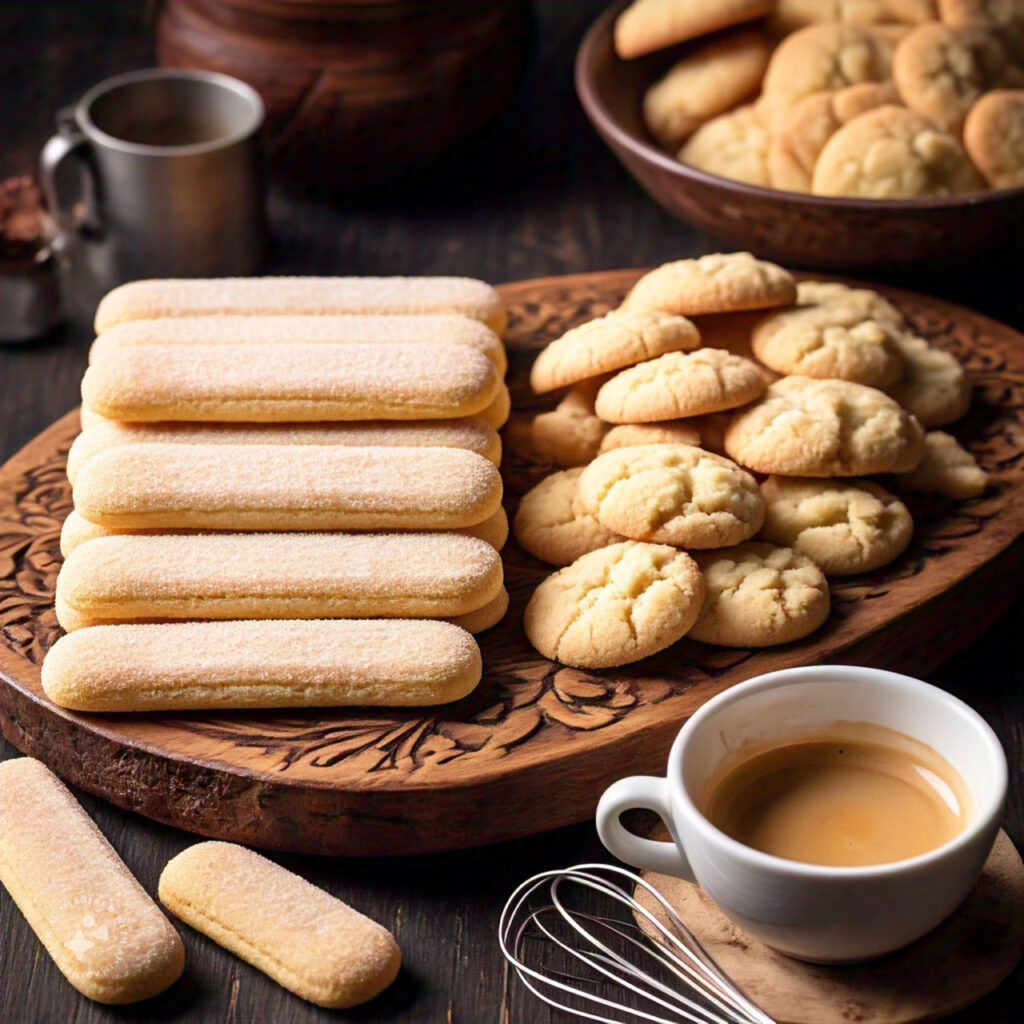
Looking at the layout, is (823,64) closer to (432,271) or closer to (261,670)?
(432,271)

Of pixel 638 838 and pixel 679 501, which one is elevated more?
pixel 679 501

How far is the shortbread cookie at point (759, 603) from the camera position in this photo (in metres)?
1.58

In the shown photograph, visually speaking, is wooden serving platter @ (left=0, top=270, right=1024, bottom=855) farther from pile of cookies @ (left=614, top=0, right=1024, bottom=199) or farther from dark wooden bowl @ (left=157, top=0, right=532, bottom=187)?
dark wooden bowl @ (left=157, top=0, right=532, bottom=187)

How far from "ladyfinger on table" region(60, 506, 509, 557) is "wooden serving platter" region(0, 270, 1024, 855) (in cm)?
6

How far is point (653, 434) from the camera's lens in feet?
5.73

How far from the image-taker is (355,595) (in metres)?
1.56

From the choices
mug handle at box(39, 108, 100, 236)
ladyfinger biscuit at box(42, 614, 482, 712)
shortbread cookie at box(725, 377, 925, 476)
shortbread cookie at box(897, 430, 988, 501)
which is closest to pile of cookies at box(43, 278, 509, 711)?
ladyfinger biscuit at box(42, 614, 482, 712)

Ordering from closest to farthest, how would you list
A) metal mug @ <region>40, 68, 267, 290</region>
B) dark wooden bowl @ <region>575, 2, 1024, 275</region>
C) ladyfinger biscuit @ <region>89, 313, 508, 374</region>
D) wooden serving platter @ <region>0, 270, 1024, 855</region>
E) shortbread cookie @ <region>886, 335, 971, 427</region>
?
wooden serving platter @ <region>0, 270, 1024, 855</region> → ladyfinger biscuit @ <region>89, 313, 508, 374</region> → shortbread cookie @ <region>886, 335, 971, 427</region> → dark wooden bowl @ <region>575, 2, 1024, 275</region> → metal mug @ <region>40, 68, 267, 290</region>

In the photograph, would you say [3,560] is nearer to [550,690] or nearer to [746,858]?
[550,690]

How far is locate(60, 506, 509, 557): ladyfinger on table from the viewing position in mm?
1643

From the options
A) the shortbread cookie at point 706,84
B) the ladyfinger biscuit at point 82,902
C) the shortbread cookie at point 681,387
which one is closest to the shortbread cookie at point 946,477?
the shortbread cookie at point 681,387

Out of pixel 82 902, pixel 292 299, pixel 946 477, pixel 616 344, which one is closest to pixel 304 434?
pixel 292 299

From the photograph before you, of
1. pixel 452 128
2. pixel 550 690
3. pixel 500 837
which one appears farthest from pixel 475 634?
pixel 452 128

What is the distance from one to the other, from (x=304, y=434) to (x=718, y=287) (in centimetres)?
57
